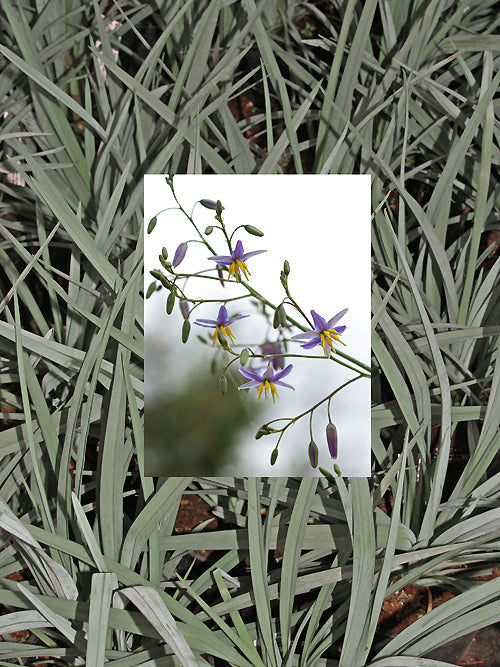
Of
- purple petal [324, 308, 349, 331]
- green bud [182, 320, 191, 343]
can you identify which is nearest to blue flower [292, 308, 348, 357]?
purple petal [324, 308, 349, 331]

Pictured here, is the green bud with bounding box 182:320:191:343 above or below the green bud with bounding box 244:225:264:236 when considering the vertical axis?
below

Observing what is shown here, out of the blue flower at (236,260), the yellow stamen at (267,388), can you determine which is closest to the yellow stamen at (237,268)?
the blue flower at (236,260)

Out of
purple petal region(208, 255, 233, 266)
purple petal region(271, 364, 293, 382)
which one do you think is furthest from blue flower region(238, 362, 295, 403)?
purple petal region(208, 255, 233, 266)

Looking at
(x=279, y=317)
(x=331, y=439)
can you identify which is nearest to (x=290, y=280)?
(x=279, y=317)

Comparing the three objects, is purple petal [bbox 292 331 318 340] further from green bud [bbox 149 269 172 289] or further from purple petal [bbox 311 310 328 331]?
green bud [bbox 149 269 172 289]

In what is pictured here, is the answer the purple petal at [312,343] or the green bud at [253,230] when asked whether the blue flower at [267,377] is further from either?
the green bud at [253,230]

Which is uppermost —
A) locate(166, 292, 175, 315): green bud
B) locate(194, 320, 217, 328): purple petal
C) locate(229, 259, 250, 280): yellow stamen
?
locate(229, 259, 250, 280): yellow stamen

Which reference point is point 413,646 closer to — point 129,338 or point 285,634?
point 285,634

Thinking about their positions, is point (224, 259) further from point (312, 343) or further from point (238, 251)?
point (312, 343)
